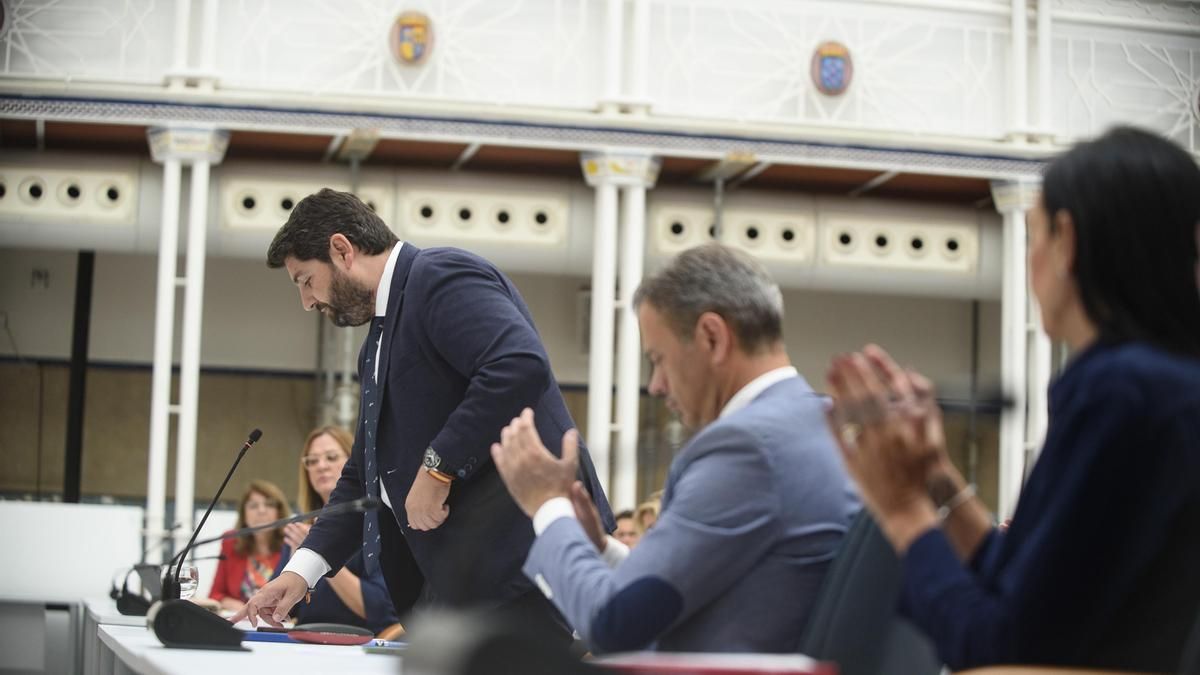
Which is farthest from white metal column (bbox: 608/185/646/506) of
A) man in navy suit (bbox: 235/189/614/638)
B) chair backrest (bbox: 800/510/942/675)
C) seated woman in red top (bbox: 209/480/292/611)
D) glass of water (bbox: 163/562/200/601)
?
chair backrest (bbox: 800/510/942/675)

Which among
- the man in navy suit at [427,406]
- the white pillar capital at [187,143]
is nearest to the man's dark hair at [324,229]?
the man in navy suit at [427,406]

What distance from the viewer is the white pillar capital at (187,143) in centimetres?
1038

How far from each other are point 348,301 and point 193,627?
3.11ft

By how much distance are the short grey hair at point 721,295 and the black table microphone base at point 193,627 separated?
1154mm

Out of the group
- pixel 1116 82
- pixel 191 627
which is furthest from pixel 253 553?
pixel 1116 82

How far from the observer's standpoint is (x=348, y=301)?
12.0ft

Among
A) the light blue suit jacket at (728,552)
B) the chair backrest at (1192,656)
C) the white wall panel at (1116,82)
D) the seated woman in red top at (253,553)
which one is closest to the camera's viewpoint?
the chair backrest at (1192,656)

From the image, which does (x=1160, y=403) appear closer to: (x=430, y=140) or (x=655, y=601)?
(x=655, y=601)

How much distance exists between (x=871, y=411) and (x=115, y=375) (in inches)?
485

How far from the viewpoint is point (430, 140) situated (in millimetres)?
10492

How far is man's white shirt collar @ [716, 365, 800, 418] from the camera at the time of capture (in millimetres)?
2289

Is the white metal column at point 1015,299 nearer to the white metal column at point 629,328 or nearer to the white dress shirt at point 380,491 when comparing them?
the white metal column at point 629,328

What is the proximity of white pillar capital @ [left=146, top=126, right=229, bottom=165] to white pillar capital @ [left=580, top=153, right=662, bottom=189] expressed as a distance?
2.44 metres

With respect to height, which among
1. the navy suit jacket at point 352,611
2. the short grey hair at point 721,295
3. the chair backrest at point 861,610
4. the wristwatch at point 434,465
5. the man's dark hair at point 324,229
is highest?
the man's dark hair at point 324,229
